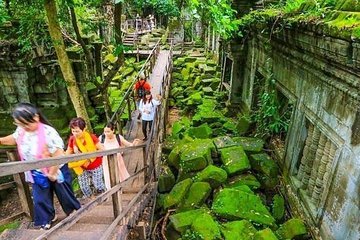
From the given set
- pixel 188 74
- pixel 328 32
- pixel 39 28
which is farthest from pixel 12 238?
pixel 188 74

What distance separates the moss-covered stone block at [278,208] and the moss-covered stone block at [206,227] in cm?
153

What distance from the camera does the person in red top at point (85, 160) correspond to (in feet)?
11.8

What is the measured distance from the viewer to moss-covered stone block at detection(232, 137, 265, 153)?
699cm

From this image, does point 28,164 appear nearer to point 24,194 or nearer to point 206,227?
point 24,194

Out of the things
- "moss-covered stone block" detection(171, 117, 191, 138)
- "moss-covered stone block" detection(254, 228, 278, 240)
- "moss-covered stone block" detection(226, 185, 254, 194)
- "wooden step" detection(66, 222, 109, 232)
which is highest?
"wooden step" detection(66, 222, 109, 232)

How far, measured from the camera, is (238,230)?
468 centimetres

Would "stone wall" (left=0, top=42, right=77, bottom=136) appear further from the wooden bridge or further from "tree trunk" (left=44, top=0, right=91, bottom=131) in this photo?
the wooden bridge

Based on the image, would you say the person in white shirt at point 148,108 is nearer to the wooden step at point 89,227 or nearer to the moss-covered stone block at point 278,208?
the moss-covered stone block at point 278,208

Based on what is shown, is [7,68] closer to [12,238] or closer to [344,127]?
[12,238]

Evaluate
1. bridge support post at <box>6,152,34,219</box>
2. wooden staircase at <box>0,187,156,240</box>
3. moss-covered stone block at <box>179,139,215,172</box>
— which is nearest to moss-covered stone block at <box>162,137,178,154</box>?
moss-covered stone block at <box>179,139,215,172</box>

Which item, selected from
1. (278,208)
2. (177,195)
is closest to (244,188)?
(278,208)

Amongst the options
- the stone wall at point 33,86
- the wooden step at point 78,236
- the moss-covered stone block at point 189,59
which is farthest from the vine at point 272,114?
the moss-covered stone block at point 189,59

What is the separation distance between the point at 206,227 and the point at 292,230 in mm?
1472

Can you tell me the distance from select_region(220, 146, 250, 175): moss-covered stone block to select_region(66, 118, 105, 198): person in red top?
3143mm
